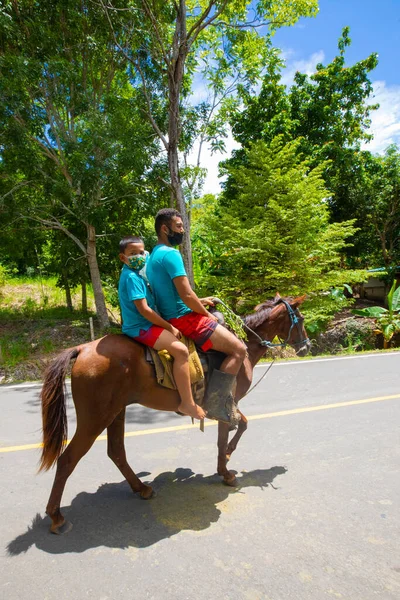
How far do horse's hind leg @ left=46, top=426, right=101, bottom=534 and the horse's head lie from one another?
2161mm

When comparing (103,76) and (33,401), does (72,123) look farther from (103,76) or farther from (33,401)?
(33,401)

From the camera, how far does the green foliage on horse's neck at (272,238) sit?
40.1 ft

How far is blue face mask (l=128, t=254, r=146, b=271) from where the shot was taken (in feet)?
9.86

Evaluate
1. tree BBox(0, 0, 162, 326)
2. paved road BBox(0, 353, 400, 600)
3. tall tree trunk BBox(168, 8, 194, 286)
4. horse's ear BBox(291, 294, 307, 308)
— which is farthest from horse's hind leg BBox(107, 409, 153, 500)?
tree BBox(0, 0, 162, 326)

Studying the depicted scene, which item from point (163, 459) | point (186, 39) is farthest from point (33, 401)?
point (186, 39)

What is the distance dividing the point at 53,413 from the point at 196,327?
144cm

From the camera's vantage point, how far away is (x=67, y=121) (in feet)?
38.3

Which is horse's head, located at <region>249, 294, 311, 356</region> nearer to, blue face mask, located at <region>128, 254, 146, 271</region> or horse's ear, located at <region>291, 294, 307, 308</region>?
horse's ear, located at <region>291, 294, 307, 308</region>

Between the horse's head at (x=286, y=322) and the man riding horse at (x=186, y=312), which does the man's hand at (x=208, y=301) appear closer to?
the man riding horse at (x=186, y=312)

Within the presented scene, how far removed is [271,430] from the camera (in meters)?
4.64

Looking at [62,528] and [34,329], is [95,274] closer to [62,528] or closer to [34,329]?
[34,329]

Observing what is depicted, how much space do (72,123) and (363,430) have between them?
11865 mm

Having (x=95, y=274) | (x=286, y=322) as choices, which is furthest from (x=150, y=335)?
(x=95, y=274)

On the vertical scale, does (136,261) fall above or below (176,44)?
below
